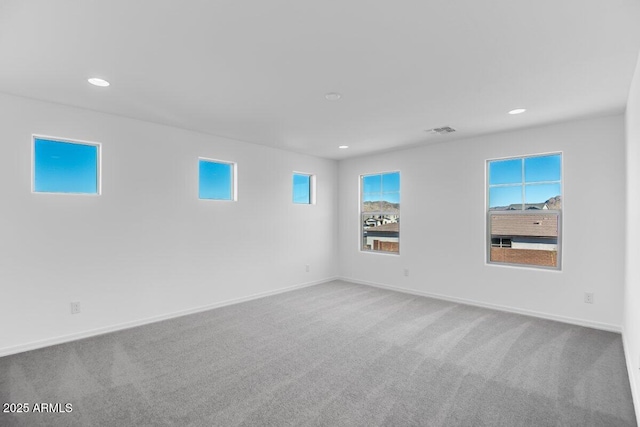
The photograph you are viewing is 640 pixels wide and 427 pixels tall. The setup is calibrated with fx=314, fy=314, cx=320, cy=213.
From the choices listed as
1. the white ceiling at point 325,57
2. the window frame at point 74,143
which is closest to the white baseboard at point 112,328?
the window frame at point 74,143

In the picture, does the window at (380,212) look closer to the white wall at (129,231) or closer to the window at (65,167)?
the white wall at (129,231)

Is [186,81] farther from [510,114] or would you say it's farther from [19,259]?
[510,114]

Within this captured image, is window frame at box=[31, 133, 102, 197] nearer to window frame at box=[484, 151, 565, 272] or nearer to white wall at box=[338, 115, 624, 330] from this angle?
white wall at box=[338, 115, 624, 330]

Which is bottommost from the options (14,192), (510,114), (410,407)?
(410,407)

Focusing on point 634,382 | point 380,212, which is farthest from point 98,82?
point 634,382

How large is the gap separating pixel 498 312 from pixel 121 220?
491 centimetres

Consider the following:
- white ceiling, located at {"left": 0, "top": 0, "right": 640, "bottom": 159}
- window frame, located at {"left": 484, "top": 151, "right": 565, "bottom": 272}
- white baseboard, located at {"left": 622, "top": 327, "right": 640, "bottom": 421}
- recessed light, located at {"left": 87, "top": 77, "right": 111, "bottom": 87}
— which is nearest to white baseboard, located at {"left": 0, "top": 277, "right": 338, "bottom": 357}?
white ceiling, located at {"left": 0, "top": 0, "right": 640, "bottom": 159}

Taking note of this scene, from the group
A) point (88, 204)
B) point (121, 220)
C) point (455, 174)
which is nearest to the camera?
point (88, 204)

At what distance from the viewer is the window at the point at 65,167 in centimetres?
321

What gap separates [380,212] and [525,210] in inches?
91.5

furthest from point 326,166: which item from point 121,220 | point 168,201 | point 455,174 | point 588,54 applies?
point 588,54

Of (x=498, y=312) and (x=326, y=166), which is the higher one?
(x=326, y=166)

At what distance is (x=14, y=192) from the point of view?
299 centimetres

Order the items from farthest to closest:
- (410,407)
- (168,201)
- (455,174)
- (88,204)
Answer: (455,174) → (168,201) → (88,204) → (410,407)
